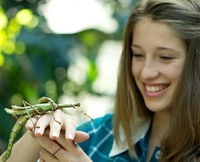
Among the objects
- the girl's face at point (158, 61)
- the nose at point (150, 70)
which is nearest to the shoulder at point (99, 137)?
the girl's face at point (158, 61)

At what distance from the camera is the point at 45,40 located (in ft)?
11.5

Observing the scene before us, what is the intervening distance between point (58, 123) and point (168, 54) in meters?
0.72

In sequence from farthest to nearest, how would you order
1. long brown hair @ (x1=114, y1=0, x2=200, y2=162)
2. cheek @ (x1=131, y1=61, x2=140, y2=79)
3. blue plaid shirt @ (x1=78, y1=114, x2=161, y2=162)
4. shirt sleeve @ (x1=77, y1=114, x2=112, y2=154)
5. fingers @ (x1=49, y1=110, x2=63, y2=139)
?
1. shirt sleeve @ (x1=77, y1=114, x2=112, y2=154)
2. blue plaid shirt @ (x1=78, y1=114, x2=161, y2=162)
3. cheek @ (x1=131, y1=61, x2=140, y2=79)
4. long brown hair @ (x1=114, y1=0, x2=200, y2=162)
5. fingers @ (x1=49, y1=110, x2=63, y2=139)

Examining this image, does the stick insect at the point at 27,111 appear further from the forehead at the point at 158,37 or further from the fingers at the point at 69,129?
the forehead at the point at 158,37

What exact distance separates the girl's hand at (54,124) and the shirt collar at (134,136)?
67 centimetres

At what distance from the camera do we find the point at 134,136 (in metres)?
2.59

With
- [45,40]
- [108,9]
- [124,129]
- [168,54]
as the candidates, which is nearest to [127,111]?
[124,129]

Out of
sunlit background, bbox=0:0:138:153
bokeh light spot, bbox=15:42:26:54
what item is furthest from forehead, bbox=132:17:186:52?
bokeh light spot, bbox=15:42:26:54

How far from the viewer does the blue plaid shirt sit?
2541 mm

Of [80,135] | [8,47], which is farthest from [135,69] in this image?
[8,47]

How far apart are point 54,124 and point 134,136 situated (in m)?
0.81

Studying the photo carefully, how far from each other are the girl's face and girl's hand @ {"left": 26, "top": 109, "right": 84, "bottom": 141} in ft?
1.87

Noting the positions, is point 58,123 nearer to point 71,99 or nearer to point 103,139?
point 103,139

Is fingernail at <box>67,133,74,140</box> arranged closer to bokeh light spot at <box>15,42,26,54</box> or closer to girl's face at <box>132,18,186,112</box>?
girl's face at <box>132,18,186,112</box>
